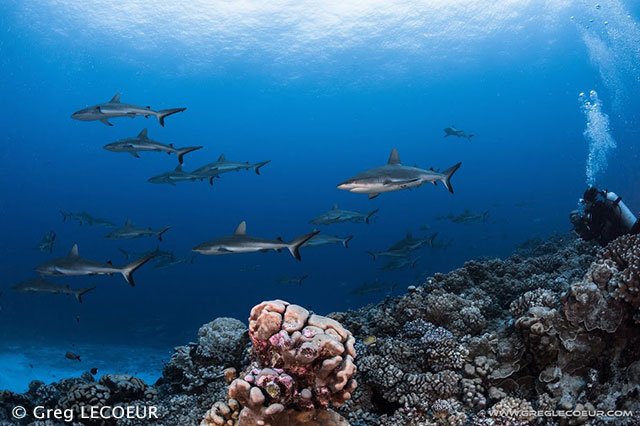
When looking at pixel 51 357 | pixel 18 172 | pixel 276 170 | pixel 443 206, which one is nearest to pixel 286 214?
pixel 276 170

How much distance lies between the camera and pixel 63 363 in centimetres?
2438

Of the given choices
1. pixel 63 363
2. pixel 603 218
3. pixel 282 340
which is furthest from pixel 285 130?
pixel 282 340

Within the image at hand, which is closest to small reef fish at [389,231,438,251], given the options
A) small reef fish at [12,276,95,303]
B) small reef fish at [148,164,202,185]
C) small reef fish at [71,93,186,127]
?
small reef fish at [148,164,202,185]

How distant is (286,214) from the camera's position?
109 metres

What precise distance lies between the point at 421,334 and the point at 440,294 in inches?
45.4

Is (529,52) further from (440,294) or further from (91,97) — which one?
(91,97)

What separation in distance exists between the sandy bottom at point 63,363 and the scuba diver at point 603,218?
22.5m

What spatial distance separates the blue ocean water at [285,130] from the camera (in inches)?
1582

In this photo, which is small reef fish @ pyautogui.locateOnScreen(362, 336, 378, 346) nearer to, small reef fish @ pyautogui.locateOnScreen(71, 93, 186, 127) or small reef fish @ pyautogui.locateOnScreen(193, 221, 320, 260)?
small reef fish @ pyautogui.locateOnScreen(193, 221, 320, 260)

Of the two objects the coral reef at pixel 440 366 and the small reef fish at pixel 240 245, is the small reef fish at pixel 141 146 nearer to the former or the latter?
the small reef fish at pixel 240 245

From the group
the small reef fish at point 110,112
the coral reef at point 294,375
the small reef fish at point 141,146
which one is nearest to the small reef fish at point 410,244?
the small reef fish at point 141,146

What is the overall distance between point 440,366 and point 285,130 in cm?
9573

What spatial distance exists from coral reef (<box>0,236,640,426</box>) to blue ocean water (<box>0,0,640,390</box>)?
52.5ft

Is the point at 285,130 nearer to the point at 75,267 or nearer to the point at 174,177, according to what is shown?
the point at 174,177
